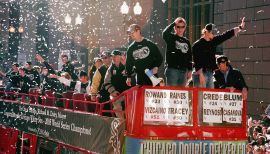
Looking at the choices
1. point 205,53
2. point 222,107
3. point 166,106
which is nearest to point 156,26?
point 205,53

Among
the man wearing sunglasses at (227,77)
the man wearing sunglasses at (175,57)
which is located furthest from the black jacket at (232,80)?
the man wearing sunglasses at (175,57)

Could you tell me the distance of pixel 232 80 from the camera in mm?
8070

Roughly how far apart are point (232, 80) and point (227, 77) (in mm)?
224

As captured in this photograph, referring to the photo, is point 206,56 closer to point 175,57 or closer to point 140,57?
point 175,57

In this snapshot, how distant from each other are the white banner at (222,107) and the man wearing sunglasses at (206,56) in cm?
112

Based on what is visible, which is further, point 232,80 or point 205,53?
point 205,53

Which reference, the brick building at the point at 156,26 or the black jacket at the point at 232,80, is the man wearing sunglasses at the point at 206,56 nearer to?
the black jacket at the point at 232,80

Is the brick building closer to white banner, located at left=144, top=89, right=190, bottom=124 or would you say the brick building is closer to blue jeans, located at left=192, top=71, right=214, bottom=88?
blue jeans, located at left=192, top=71, right=214, bottom=88

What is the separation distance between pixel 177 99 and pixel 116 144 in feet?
4.19

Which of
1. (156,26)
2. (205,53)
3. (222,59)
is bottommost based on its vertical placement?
(222,59)

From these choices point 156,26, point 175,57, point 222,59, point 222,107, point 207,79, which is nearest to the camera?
point 222,107

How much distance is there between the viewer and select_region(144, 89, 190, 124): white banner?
7012mm

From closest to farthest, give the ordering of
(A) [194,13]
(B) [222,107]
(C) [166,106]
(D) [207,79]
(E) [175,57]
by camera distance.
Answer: (C) [166,106], (B) [222,107], (E) [175,57], (D) [207,79], (A) [194,13]

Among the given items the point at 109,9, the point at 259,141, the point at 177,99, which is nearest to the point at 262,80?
the point at 259,141
